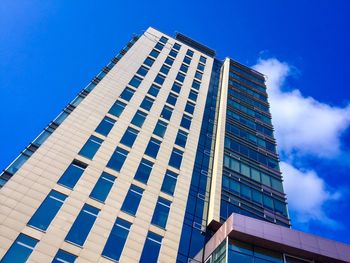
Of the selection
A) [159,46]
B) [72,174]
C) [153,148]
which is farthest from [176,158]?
[159,46]

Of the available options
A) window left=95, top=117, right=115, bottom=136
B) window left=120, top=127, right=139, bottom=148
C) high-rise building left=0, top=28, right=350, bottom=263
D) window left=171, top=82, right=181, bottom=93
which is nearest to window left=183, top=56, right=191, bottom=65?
high-rise building left=0, top=28, right=350, bottom=263

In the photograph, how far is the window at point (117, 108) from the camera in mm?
37562

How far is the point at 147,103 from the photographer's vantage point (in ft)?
137

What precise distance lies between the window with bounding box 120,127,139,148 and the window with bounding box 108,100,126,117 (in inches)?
95.5

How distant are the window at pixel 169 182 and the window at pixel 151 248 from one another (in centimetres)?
523

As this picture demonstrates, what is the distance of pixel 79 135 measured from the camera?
32.7 metres

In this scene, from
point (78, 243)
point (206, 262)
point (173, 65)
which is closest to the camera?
point (78, 243)

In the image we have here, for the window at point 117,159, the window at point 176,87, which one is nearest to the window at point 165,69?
the window at point 176,87

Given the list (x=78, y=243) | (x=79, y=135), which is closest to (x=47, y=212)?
(x=78, y=243)

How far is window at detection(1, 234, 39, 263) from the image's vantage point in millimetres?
21703

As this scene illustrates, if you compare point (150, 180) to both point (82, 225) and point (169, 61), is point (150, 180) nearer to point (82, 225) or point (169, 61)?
point (82, 225)

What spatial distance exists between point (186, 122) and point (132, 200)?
606 inches

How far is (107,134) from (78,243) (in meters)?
12.6

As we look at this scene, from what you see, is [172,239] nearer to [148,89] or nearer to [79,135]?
[79,135]
